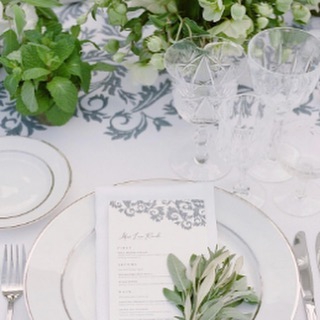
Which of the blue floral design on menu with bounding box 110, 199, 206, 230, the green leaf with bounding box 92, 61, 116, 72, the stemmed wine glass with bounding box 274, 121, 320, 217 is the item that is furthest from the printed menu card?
the green leaf with bounding box 92, 61, 116, 72

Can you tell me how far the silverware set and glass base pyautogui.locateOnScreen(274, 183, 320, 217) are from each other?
0.04 m

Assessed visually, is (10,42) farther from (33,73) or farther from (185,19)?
(185,19)

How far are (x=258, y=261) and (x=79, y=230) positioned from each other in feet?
0.64

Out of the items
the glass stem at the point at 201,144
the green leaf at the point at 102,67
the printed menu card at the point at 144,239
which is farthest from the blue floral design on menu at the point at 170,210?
the green leaf at the point at 102,67

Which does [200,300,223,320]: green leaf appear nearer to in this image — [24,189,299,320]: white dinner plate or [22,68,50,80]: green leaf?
[24,189,299,320]: white dinner plate

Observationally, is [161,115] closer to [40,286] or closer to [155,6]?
[155,6]

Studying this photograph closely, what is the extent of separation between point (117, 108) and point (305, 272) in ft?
1.16

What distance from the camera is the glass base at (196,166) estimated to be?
792mm

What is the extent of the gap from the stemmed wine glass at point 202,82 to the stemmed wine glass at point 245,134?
20 millimetres

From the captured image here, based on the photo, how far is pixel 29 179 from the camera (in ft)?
2.52

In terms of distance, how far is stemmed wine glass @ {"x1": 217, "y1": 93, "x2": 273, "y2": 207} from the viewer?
725mm

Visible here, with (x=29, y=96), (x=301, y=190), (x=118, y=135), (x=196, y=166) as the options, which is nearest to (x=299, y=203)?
(x=301, y=190)

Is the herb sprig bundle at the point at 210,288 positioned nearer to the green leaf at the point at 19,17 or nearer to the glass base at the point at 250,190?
the glass base at the point at 250,190

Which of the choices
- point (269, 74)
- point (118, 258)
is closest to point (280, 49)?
point (269, 74)
